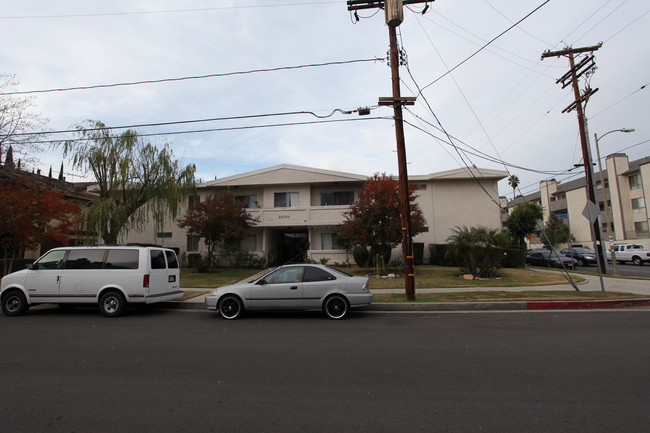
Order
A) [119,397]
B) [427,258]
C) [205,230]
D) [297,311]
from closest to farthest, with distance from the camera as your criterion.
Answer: [119,397], [297,311], [205,230], [427,258]

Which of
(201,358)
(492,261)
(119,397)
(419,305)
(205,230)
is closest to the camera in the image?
(119,397)

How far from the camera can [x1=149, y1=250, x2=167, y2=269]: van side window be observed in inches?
389

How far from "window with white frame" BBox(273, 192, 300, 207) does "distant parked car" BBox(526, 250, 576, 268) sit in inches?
762

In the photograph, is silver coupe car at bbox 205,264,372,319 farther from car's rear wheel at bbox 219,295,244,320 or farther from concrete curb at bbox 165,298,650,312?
concrete curb at bbox 165,298,650,312

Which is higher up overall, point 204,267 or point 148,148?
point 148,148

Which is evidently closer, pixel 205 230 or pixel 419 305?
pixel 419 305

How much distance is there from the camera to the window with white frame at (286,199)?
81.6ft

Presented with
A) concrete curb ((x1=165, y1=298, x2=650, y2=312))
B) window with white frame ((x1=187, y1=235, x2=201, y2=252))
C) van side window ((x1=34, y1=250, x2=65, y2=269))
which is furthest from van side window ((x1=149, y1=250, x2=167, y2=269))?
window with white frame ((x1=187, y1=235, x2=201, y2=252))

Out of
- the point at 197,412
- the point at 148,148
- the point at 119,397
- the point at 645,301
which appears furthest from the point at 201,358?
the point at 148,148

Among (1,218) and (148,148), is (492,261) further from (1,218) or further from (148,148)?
(1,218)

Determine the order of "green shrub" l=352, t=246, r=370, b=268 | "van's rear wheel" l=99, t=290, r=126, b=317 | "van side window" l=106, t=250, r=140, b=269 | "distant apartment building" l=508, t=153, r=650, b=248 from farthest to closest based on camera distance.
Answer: "distant apartment building" l=508, t=153, r=650, b=248 < "green shrub" l=352, t=246, r=370, b=268 < "van side window" l=106, t=250, r=140, b=269 < "van's rear wheel" l=99, t=290, r=126, b=317

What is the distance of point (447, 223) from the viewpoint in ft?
82.2

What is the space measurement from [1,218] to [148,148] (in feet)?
27.0

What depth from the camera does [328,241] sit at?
24.5m
